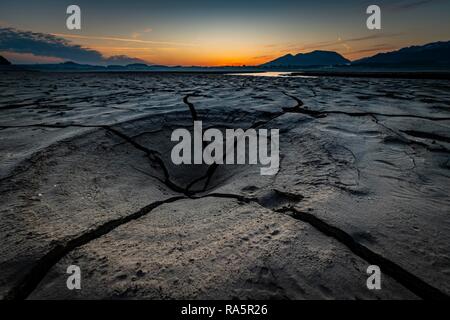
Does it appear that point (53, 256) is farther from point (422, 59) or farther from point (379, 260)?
point (422, 59)

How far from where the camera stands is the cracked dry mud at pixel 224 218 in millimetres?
668

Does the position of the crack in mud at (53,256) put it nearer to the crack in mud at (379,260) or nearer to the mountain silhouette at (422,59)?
the crack in mud at (379,260)

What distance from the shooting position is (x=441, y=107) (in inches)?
112

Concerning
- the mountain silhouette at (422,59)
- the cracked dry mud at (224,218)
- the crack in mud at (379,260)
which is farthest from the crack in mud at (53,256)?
the mountain silhouette at (422,59)

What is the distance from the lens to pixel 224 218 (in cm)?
96

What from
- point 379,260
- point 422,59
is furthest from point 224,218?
point 422,59

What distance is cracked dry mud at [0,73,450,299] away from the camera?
0.67m

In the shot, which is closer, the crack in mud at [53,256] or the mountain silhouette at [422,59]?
the crack in mud at [53,256]

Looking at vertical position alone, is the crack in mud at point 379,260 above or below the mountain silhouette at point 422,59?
below

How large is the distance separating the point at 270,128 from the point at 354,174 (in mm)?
959

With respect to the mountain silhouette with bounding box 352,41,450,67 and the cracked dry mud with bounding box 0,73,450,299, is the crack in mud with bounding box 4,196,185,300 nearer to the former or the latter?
the cracked dry mud with bounding box 0,73,450,299

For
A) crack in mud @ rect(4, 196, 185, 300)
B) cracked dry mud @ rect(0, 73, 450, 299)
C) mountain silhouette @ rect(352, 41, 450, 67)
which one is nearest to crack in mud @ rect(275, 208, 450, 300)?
cracked dry mud @ rect(0, 73, 450, 299)
